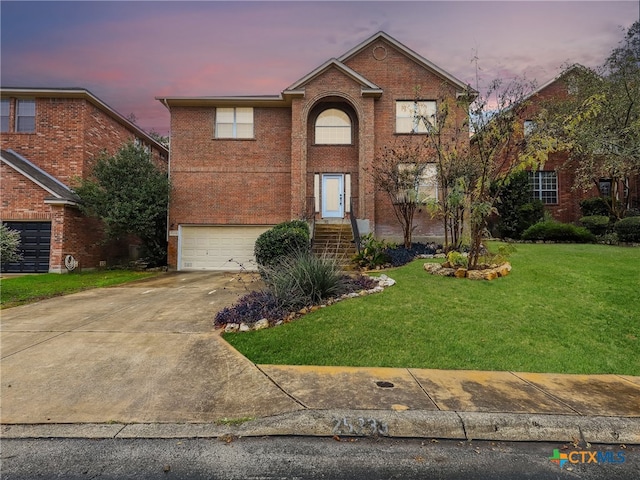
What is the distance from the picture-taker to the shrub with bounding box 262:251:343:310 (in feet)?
21.2

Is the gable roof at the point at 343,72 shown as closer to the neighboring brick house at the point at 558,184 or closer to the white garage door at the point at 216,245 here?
the white garage door at the point at 216,245

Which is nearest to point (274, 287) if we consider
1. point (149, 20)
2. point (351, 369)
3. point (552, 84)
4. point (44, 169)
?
point (351, 369)

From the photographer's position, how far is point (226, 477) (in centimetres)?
249

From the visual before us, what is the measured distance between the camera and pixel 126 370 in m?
4.27

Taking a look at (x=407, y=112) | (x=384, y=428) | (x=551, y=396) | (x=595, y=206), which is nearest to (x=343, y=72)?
(x=407, y=112)

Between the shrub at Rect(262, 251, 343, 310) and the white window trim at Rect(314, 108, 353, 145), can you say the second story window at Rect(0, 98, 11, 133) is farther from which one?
the shrub at Rect(262, 251, 343, 310)

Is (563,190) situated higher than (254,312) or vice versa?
(563,190)

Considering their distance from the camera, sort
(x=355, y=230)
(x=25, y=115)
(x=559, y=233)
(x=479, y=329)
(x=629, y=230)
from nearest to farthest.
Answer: (x=479, y=329), (x=629, y=230), (x=355, y=230), (x=559, y=233), (x=25, y=115)

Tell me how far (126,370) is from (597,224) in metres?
19.4

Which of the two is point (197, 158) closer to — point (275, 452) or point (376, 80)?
point (376, 80)

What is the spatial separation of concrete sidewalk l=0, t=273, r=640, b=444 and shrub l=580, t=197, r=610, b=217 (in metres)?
17.6

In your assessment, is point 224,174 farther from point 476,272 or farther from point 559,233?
point 559,233

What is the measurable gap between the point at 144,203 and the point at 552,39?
16.6 meters

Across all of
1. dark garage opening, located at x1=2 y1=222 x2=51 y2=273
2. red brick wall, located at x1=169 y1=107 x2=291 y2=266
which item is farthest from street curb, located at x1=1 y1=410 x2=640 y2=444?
dark garage opening, located at x1=2 y1=222 x2=51 y2=273
